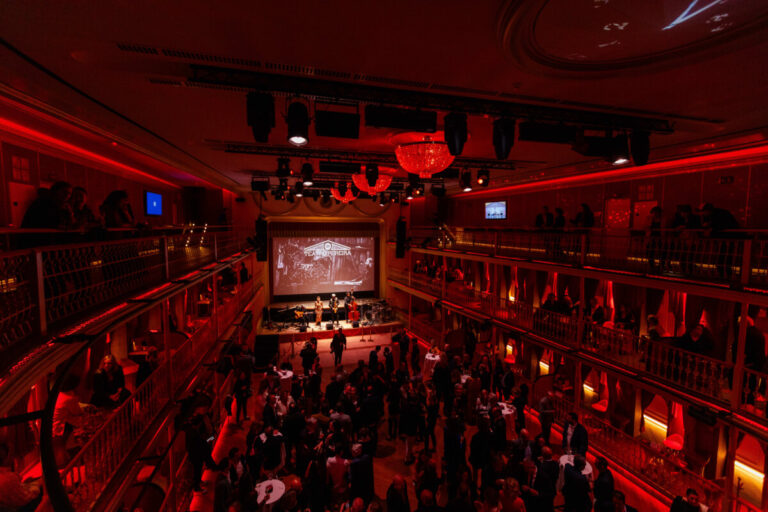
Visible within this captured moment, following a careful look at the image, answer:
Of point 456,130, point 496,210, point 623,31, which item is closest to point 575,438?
point 456,130

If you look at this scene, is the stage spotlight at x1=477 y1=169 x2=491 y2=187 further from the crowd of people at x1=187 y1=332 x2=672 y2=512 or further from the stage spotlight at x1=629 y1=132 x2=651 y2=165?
the crowd of people at x1=187 y1=332 x2=672 y2=512

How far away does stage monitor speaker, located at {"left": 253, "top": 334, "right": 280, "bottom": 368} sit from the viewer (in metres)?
13.7

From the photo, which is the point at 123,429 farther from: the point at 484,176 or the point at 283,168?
the point at 484,176

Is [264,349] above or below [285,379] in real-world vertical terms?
below

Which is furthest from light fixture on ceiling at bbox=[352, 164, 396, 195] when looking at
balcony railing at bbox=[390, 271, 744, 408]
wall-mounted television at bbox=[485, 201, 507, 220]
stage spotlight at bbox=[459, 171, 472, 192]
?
wall-mounted television at bbox=[485, 201, 507, 220]

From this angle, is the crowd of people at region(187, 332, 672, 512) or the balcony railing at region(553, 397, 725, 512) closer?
the crowd of people at region(187, 332, 672, 512)

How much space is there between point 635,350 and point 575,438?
2735 millimetres

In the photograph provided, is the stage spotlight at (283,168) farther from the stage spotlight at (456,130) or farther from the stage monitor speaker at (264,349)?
the stage monitor speaker at (264,349)

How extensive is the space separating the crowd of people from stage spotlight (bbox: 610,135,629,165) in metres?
4.66

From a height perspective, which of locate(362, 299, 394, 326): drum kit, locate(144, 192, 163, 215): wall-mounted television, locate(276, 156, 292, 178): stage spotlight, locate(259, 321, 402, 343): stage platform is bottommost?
locate(259, 321, 402, 343): stage platform

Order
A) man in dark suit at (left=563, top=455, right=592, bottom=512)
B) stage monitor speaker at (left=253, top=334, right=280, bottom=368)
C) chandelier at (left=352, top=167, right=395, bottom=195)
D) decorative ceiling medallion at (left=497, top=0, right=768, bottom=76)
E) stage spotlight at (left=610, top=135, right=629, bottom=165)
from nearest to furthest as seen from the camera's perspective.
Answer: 1. decorative ceiling medallion at (left=497, top=0, right=768, bottom=76)
2. stage spotlight at (left=610, top=135, right=629, bottom=165)
3. man in dark suit at (left=563, top=455, right=592, bottom=512)
4. chandelier at (left=352, top=167, right=395, bottom=195)
5. stage monitor speaker at (left=253, top=334, right=280, bottom=368)

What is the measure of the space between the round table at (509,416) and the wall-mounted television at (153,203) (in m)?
10.7

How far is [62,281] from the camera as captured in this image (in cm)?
388

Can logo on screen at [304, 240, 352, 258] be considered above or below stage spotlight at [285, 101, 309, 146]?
below
